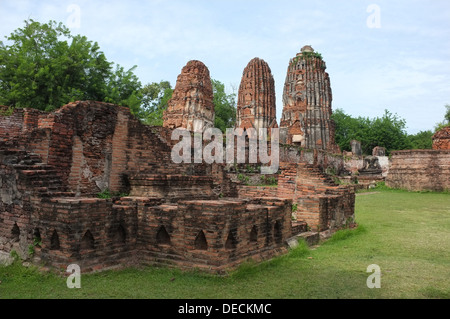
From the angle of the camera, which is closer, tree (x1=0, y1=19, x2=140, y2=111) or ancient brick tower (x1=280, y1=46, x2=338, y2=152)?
tree (x1=0, y1=19, x2=140, y2=111)

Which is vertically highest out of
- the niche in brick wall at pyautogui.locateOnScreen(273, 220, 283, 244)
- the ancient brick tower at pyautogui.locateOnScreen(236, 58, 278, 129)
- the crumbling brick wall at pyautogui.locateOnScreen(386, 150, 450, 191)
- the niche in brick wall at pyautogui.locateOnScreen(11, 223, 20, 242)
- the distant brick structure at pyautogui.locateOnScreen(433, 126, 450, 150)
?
the ancient brick tower at pyautogui.locateOnScreen(236, 58, 278, 129)

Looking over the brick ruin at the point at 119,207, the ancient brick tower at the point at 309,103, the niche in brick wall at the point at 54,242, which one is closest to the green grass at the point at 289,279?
the brick ruin at the point at 119,207

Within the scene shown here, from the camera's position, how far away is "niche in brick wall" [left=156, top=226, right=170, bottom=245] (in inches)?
206

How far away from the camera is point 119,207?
521 centimetres

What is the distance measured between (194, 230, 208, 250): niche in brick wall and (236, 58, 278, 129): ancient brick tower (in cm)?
3414

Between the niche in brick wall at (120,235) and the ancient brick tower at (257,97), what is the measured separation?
111 ft

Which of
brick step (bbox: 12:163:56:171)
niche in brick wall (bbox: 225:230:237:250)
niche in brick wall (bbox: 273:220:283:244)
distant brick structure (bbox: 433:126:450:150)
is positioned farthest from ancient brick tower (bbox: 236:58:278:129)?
niche in brick wall (bbox: 225:230:237:250)

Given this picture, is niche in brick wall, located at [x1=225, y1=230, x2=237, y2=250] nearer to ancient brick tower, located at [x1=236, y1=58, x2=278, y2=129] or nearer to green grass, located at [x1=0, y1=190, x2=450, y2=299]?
green grass, located at [x1=0, y1=190, x2=450, y2=299]

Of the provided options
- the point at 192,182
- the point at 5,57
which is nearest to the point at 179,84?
the point at 5,57

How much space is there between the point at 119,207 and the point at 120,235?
16.4 inches

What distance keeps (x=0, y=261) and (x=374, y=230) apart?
7.34m

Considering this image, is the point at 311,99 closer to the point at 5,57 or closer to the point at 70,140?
the point at 5,57

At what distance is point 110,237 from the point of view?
5012mm

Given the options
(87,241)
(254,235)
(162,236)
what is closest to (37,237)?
(87,241)
